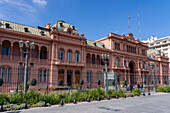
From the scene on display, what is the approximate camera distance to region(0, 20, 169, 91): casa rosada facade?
79.0ft

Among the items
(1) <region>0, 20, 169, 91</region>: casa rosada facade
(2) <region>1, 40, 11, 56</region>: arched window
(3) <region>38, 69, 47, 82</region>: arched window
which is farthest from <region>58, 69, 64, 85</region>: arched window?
(2) <region>1, 40, 11, 56</region>: arched window

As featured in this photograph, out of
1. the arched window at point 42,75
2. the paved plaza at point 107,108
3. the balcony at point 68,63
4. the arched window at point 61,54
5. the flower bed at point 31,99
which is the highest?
the arched window at point 61,54

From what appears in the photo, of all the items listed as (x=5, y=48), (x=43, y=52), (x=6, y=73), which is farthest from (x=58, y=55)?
(x=6, y=73)

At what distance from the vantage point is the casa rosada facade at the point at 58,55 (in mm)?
24094

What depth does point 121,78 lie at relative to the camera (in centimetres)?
4053

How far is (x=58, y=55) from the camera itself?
1147 inches

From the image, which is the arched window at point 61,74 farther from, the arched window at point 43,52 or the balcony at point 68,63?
the arched window at point 43,52

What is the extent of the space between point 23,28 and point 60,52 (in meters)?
8.27

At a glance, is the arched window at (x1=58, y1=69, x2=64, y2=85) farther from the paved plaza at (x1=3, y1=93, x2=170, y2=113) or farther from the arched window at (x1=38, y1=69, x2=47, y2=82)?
the paved plaza at (x1=3, y1=93, x2=170, y2=113)

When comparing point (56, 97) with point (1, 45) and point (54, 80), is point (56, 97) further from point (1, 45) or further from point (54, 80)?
point (1, 45)

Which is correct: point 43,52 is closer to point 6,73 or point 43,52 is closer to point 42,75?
point 42,75

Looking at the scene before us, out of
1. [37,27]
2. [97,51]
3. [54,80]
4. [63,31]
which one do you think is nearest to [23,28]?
[37,27]

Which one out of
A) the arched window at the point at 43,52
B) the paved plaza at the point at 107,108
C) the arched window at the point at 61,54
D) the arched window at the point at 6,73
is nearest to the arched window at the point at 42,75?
the arched window at the point at 43,52

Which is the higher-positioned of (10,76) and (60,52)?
(60,52)
